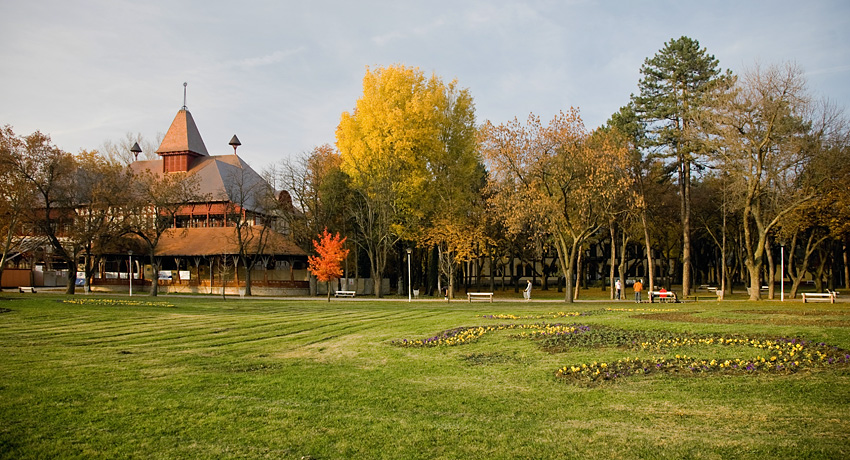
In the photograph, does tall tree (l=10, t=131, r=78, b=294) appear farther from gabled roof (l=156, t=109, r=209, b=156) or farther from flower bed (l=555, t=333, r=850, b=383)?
flower bed (l=555, t=333, r=850, b=383)

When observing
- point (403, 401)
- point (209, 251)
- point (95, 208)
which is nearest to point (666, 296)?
point (403, 401)

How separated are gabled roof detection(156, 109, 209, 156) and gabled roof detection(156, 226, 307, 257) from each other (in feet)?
39.6

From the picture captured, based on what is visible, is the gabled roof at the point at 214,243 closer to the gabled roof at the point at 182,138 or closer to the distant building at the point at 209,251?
the distant building at the point at 209,251

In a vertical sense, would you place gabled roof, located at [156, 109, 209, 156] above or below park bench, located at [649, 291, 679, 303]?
above

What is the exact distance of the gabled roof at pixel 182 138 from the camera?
198 feet

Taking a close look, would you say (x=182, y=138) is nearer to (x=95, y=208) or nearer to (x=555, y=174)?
(x=95, y=208)

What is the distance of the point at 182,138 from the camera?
6081cm

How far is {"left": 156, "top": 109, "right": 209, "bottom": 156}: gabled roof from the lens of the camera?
6050 cm

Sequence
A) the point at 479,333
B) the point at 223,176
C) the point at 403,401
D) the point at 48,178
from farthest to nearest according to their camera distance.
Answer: the point at 223,176, the point at 48,178, the point at 479,333, the point at 403,401

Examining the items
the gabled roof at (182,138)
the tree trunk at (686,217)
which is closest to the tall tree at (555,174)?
the tree trunk at (686,217)

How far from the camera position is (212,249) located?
4691 cm

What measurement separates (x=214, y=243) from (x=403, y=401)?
43296mm

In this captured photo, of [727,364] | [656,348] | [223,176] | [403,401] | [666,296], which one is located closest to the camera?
[403,401]

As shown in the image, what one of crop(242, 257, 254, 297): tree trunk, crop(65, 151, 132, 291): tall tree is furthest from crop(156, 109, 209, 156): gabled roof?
crop(242, 257, 254, 297): tree trunk
